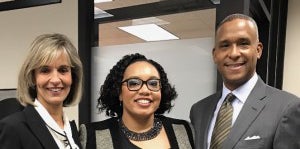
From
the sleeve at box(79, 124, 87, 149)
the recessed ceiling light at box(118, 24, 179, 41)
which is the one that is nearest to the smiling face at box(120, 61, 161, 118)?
the sleeve at box(79, 124, 87, 149)

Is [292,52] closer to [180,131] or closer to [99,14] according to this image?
[99,14]

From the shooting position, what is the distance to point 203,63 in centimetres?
236

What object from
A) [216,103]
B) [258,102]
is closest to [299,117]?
[258,102]

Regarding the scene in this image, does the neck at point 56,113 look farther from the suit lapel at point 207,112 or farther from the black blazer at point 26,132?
the suit lapel at point 207,112

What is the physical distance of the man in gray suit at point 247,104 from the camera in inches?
57.6

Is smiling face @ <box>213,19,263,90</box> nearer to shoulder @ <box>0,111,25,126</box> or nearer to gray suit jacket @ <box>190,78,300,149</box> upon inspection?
gray suit jacket @ <box>190,78,300,149</box>

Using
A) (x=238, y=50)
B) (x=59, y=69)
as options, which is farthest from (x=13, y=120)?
(x=238, y=50)

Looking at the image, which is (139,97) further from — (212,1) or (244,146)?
(212,1)

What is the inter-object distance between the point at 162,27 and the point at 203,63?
0.40 m

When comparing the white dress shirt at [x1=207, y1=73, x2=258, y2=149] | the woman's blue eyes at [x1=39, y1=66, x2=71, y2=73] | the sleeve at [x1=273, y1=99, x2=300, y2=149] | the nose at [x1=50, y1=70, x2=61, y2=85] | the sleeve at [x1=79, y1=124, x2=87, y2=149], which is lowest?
the sleeve at [x1=79, y1=124, x2=87, y2=149]

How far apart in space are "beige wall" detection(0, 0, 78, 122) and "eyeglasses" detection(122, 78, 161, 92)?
1.30m

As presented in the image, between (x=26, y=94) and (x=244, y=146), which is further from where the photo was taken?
(x=26, y=94)

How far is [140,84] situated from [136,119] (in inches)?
7.2

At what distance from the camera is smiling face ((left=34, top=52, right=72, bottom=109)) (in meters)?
1.64
